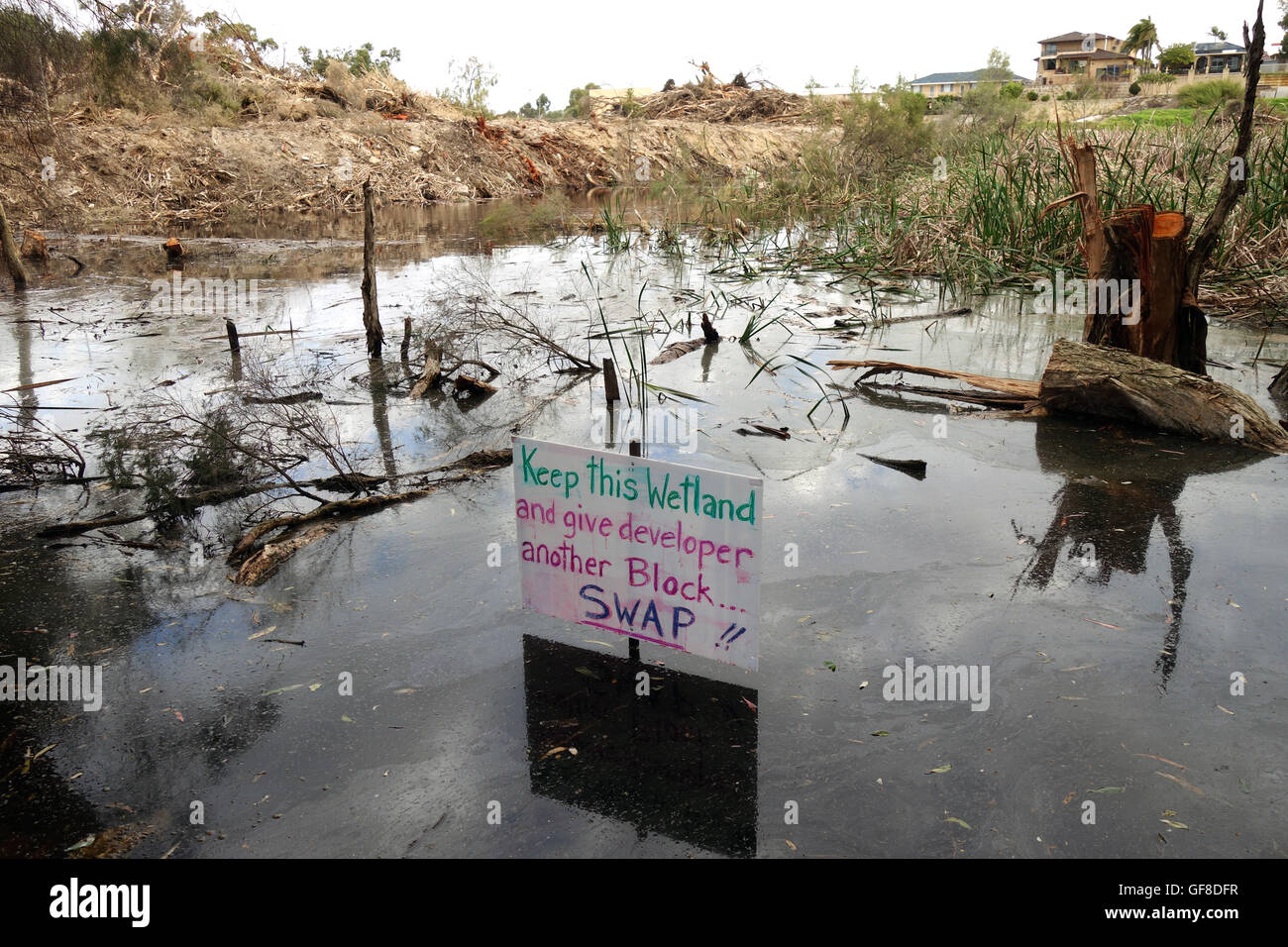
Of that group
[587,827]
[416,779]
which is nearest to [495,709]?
[416,779]

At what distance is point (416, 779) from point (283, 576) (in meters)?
1.61

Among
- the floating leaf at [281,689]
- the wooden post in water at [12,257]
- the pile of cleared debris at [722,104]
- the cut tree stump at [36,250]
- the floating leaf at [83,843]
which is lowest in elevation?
the floating leaf at [83,843]

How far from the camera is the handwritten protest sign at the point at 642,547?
2.98 metres

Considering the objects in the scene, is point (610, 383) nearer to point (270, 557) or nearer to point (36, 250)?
point (270, 557)

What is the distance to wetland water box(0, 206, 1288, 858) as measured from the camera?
8.14ft

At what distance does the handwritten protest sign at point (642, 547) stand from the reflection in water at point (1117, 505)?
1488 mm

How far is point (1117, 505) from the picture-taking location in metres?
4.50

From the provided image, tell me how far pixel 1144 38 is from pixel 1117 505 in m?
80.5

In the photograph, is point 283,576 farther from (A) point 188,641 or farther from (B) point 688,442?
(B) point 688,442

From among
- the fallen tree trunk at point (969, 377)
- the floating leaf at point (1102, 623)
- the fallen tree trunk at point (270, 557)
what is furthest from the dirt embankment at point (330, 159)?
the floating leaf at point (1102, 623)

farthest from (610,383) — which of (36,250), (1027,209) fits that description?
(36,250)

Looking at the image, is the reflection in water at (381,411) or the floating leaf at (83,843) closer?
the floating leaf at (83,843)

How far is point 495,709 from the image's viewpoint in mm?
3006

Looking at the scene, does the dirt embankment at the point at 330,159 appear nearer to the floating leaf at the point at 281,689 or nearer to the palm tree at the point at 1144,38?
the floating leaf at the point at 281,689
